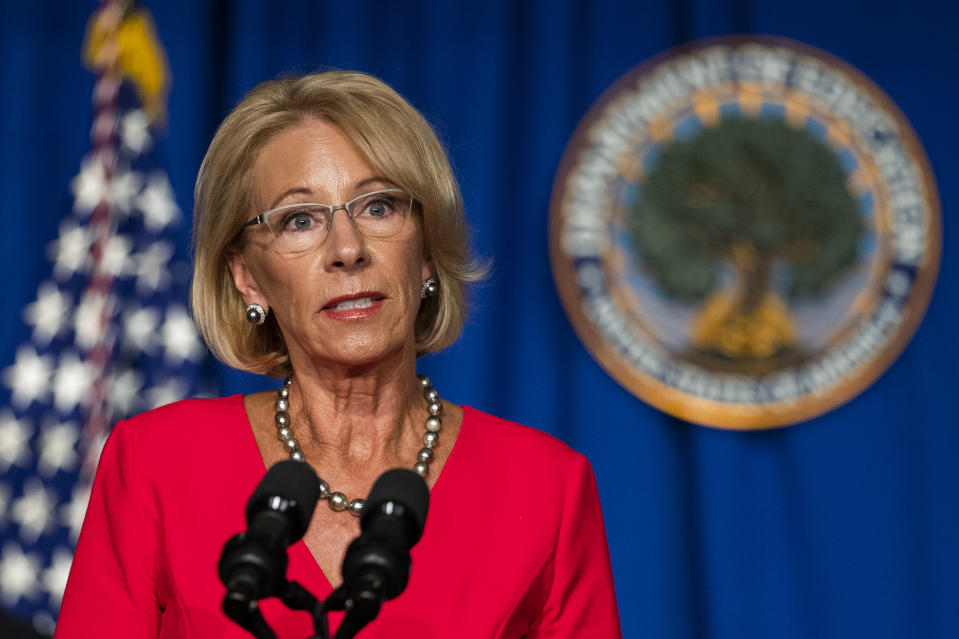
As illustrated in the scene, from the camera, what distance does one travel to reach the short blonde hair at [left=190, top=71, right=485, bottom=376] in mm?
1581

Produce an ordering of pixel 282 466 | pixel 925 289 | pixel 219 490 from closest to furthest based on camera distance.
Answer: pixel 282 466, pixel 219 490, pixel 925 289

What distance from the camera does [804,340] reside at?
2.83m

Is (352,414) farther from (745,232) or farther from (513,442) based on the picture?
(745,232)

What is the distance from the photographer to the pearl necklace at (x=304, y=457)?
1535mm

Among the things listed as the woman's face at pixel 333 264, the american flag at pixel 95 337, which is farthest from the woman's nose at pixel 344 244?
the american flag at pixel 95 337

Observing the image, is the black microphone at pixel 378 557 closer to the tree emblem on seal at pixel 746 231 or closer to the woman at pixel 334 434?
the woman at pixel 334 434

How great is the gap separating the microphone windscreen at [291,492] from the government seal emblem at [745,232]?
2.01m

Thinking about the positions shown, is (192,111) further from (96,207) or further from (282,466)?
(282,466)

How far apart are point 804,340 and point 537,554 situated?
1.53 meters

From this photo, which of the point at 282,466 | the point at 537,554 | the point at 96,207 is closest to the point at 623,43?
the point at 96,207

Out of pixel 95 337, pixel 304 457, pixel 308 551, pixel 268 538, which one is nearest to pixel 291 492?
pixel 268 538

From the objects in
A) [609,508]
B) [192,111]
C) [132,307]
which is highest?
[192,111]

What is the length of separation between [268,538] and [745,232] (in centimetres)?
228

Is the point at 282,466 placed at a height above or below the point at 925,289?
below
